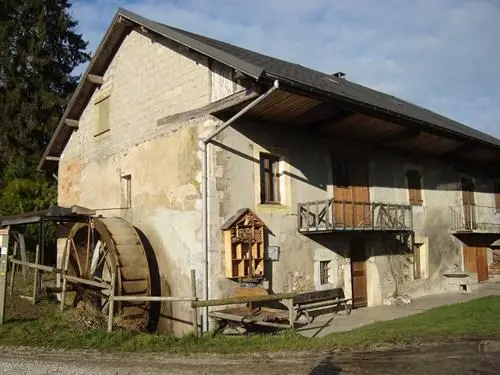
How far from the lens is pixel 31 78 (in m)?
26.5

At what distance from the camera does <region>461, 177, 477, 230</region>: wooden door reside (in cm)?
1803

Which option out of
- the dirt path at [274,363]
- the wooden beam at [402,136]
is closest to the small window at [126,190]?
the dirt path at [274,363]

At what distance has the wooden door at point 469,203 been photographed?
18031mm

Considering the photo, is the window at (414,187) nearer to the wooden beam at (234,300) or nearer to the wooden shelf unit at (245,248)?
the wooden shelf unit at (245,248)

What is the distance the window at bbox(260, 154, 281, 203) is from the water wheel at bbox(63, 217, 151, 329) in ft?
10.0

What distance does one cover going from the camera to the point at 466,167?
19031 millimetres

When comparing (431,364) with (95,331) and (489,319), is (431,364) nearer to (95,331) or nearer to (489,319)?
(489,319)

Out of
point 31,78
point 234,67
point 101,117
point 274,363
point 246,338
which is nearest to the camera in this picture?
point 274,363

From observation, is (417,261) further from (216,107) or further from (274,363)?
(274,363)

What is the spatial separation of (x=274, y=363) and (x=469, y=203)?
46.2 feet

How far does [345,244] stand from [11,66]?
20.6 metres

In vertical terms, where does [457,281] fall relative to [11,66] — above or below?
below

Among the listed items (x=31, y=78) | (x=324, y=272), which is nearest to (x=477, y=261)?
(x=324, y=272)

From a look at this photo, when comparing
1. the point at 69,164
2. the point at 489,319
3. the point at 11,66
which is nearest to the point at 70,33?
the point at 11,66
